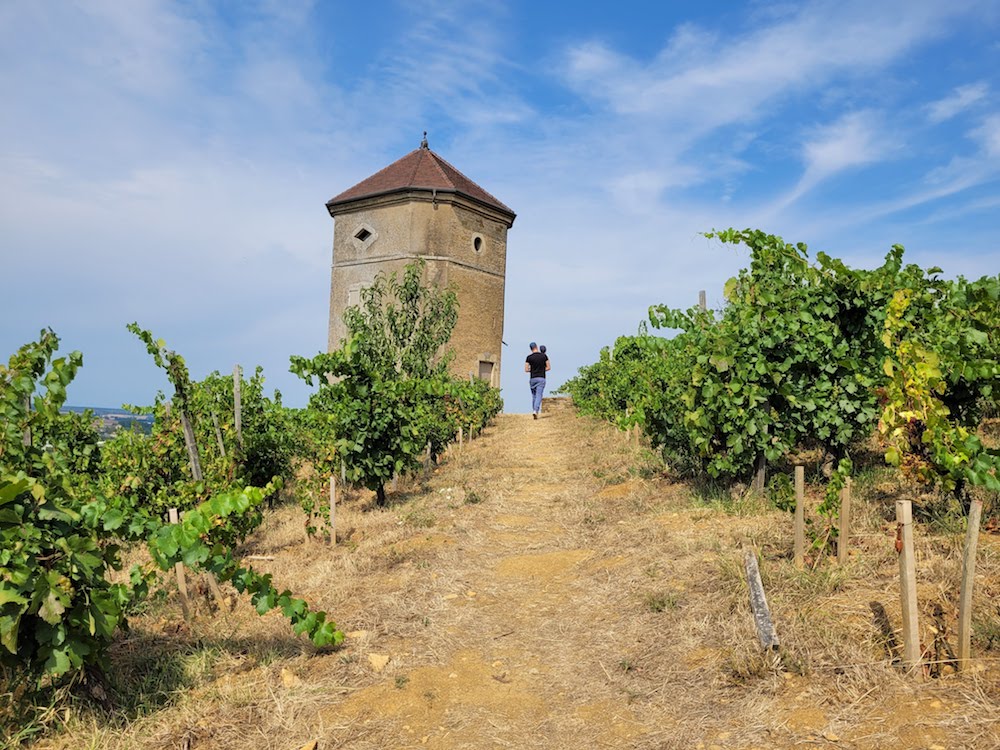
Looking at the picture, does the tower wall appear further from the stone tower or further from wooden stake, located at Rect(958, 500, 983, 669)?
wooden stake, located at Rect(958, 500, 983, 669)

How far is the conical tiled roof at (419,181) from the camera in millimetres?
22016

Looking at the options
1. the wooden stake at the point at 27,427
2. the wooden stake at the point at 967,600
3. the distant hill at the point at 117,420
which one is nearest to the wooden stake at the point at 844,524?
the wooden stake at the point at 967,600

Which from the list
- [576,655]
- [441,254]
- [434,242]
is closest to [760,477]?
[576,655]

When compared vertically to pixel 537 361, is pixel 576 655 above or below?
below

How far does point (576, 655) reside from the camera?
4.68 metres

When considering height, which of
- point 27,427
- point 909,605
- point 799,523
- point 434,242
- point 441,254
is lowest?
point 909,605

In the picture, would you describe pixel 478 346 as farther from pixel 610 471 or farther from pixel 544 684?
pixel 544 684

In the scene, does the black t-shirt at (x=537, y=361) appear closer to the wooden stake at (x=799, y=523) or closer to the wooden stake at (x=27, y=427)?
the wooden stake at (x=799, y=523)

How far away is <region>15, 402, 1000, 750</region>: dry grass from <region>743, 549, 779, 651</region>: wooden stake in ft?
0.28

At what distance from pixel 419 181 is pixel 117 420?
543 inches

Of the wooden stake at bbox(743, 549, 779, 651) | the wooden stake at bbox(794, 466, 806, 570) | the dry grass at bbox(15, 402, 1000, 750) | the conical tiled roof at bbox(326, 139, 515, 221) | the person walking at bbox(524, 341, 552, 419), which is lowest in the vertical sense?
the dry grass at bbox(15, 402, 1000, 750)

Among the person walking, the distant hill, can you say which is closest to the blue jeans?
the person walking

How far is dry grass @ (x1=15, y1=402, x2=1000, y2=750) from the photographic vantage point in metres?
3.53

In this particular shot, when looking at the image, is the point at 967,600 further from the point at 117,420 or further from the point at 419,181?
the point at 419,181
